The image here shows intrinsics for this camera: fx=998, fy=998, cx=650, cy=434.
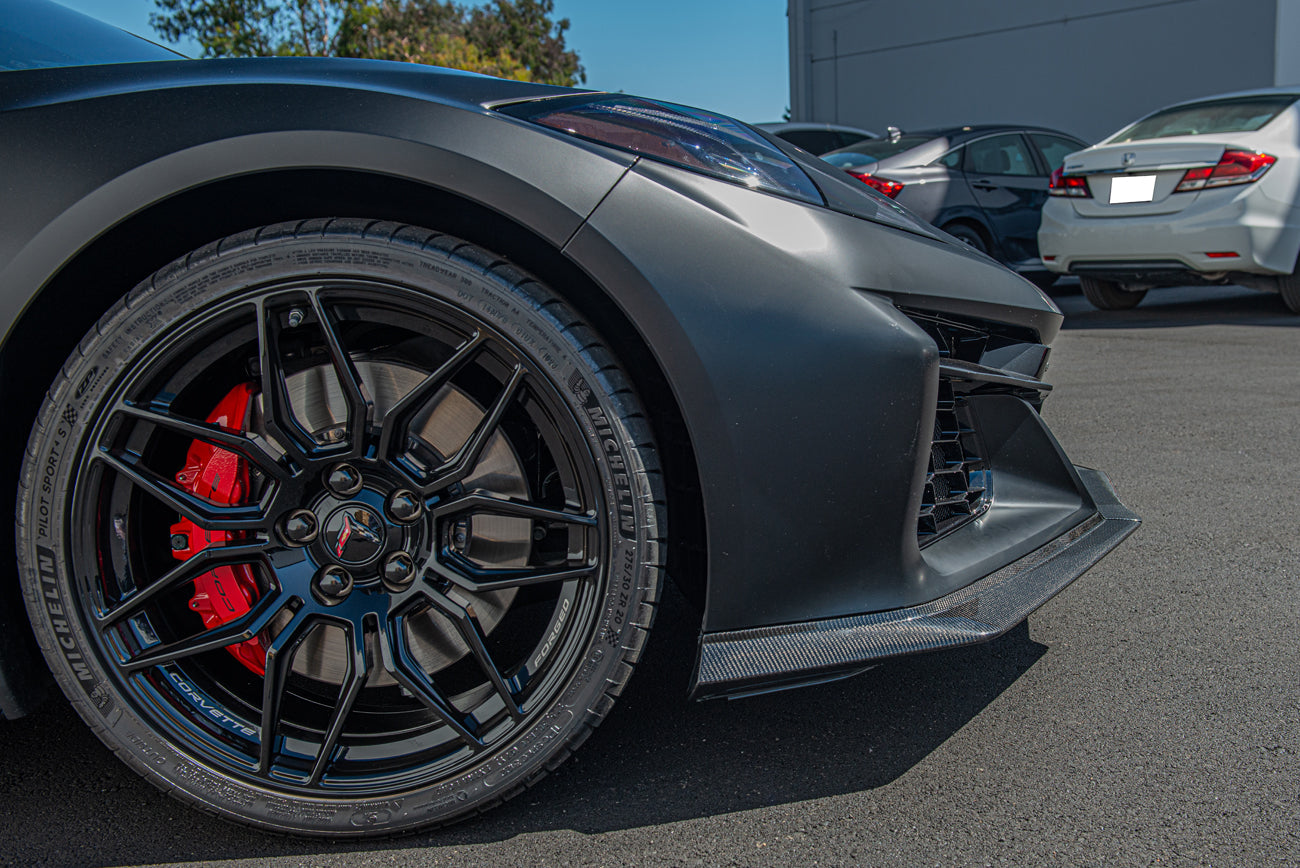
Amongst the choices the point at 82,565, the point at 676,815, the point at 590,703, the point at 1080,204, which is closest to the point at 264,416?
the point at 82,565

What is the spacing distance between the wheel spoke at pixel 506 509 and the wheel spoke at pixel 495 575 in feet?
0.24

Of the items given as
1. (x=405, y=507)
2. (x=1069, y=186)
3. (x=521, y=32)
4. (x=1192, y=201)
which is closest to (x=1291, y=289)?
(x=1192, y=201)

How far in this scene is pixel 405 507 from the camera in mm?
1473

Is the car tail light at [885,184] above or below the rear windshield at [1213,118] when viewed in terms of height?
below

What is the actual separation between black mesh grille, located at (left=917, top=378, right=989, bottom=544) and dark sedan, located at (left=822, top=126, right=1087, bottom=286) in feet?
19.5

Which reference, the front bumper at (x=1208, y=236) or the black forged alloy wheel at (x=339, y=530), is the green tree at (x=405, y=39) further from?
the black forged alloy wheel at (x=339, y=530)

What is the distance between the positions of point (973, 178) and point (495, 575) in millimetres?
7455

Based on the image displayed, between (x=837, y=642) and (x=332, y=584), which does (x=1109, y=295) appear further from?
(x=332, y=584)

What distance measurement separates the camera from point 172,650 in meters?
1.48

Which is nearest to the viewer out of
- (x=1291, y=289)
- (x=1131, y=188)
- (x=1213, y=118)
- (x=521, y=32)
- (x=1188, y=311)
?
(x=1131, y=188)

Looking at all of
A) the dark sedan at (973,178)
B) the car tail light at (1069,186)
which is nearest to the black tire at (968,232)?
the dark sedan at (973,178)

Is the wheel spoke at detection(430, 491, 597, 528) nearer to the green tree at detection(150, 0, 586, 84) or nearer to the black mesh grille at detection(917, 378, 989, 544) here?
the black mesh grille at detection(917, 378, 989, 544)

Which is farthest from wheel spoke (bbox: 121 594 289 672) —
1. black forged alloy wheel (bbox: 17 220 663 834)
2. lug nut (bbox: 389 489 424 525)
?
lug nut (bbox: 389 489 424 525)

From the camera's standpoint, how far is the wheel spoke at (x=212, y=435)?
1458 millimetres
